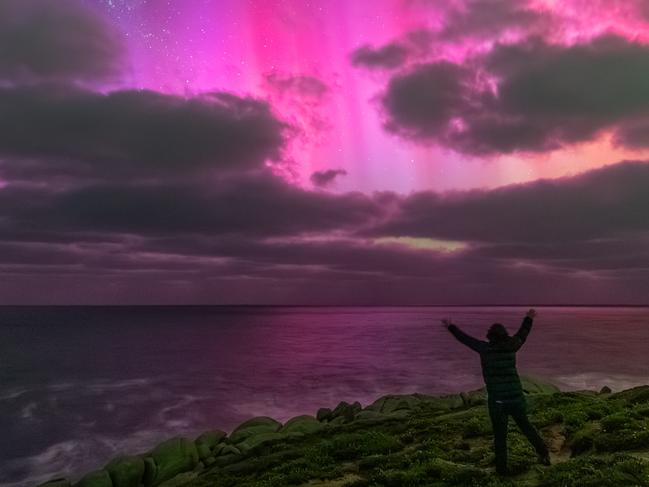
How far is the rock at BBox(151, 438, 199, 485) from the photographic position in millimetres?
29547

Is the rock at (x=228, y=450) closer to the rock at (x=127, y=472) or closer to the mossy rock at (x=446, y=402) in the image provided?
the rock at (x=127, y=472)

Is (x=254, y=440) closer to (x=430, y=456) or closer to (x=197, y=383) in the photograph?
(x=430, y=456)

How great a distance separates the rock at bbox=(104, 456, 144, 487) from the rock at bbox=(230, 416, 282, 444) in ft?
24.8

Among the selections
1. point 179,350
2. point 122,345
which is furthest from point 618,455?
point 122,345

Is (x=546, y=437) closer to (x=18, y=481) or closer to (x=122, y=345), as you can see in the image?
(x=18, y=481)

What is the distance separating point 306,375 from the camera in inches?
3447

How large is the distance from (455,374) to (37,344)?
5188 inches

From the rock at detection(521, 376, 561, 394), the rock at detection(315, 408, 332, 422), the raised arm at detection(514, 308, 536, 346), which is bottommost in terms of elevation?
the rock at detection(315, 408, 332, 422)

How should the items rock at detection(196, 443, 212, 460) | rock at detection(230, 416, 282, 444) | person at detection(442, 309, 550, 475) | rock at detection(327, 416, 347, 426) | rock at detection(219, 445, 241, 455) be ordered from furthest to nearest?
rock at detection(230, 416, 282, 444) < rock at detection(327, 416, 347, 426) < rock at detection(196, 443, 212, 460) < rock at detection(219, 445, 241, 455) < person at detection(442, 309, 550, 475)

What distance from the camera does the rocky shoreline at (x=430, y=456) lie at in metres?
15.4

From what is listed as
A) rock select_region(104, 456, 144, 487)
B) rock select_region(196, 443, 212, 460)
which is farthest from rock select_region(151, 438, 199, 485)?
rock select_region(104, 456, 144, 487)

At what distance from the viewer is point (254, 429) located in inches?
1462

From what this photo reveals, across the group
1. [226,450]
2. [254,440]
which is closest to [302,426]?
[254,440]

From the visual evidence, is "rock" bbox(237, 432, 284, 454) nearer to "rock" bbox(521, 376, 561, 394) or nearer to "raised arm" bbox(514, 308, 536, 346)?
"raised arm" bbox(514, 308, 536, 346)
